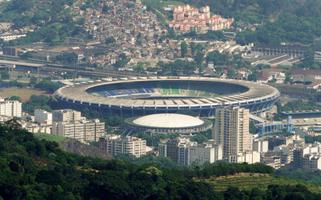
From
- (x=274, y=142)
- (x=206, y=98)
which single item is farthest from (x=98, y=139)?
(x=206, y=98)

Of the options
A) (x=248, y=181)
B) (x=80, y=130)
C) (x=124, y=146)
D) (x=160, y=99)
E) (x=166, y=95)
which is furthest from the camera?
(x=166, y=95)

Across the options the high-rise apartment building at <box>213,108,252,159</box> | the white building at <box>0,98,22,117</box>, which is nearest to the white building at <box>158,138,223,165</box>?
the high-rise apartment building at <box>213,108,252,159</box>

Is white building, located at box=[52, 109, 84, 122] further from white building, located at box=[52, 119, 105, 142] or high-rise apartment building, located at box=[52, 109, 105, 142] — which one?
white building, located at box=[52, 119, 105, 142]

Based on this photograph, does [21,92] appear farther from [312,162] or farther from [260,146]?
[312,162]

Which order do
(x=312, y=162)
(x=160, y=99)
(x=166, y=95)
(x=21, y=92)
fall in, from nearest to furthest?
(x=312, y=162) < (x=160, y=99) < (x=166, y=95) < (x=21, y=92)

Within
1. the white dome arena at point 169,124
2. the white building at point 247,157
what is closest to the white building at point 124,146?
the white building at point 247,157

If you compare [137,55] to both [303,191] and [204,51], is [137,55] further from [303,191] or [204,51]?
[303,191]

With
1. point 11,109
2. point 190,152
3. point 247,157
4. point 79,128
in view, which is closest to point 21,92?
point 11,109
